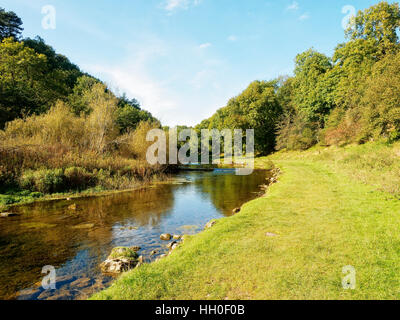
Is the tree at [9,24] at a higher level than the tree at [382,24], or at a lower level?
higher

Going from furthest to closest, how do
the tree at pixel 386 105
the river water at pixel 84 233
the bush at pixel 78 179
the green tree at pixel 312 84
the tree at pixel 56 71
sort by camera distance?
the green tree at pixel 312 84 < the tree at pixel 56 71 < the tree at pixel 386 105 < the bush at pixel 78 179 < the river water at pixel 84 233

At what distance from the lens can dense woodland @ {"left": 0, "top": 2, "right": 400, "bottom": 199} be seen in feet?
57.6

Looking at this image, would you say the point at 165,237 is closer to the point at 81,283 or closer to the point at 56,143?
the point at 81,283

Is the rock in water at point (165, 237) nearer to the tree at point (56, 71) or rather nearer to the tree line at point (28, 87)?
the tree line at point (28, 87)

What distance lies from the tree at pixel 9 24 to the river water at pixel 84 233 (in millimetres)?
66142

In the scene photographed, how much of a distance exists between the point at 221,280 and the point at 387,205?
29.4ft

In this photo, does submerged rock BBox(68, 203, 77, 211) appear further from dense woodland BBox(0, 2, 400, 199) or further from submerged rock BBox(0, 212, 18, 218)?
dense woodland BBox(0, 2, 400, 199)

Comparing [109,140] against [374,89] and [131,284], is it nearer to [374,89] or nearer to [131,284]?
[131,284]

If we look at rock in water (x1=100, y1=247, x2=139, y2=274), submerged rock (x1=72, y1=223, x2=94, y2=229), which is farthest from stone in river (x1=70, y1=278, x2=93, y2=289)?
submerged rock (x1=72, y1=223, x2=94, y2=229)

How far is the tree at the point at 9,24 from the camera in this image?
54.3 meters

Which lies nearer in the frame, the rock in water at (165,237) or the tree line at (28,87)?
the rock in water at (165,237)

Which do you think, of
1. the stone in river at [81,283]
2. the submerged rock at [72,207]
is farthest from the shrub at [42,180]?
the stone in river at [81,283]

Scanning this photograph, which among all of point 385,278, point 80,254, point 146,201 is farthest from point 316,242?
point 146,201

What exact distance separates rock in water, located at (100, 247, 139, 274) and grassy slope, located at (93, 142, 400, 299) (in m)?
1.14
